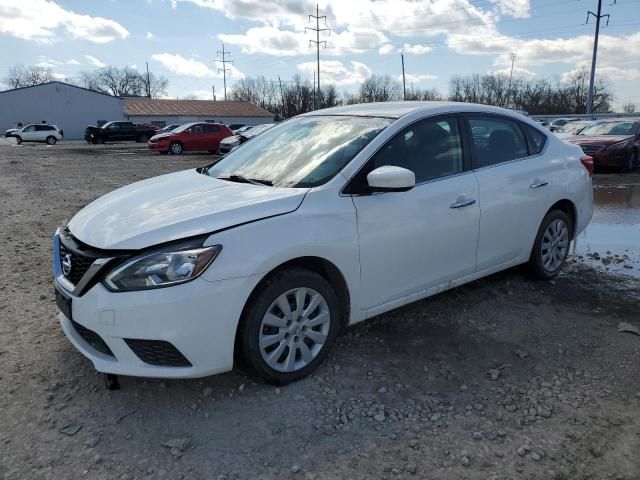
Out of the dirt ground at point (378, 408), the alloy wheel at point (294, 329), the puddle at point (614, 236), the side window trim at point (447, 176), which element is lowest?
the dirt ground at point (378, 408)

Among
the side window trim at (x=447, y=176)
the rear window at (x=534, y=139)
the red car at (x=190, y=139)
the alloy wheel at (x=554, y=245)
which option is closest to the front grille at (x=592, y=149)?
the alloy wheel at (x=554, y=245)

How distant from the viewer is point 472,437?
2.75 meters

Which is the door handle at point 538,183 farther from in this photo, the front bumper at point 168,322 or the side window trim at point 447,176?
the front bumper at point 168,322

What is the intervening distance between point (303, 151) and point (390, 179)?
847mm

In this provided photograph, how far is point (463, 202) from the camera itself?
394 centimetres

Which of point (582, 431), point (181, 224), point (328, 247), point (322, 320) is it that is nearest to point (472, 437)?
point (582, 431)

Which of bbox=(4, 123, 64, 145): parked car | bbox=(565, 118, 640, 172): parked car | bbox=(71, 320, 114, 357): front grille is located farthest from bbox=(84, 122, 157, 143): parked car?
bbox=(71, 320, 114, 357): front grille

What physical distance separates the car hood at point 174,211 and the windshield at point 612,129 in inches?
581

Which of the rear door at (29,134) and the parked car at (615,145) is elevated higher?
the rear door at (29,134)

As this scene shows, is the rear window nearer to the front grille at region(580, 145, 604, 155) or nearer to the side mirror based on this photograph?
the side mirror

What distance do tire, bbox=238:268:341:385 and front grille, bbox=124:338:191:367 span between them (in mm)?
358

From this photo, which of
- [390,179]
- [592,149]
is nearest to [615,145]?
[592,149]

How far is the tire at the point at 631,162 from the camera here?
14203 mm

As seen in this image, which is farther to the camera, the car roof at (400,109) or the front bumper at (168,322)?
the car roof at (400,109)
